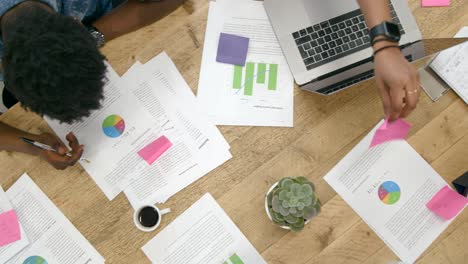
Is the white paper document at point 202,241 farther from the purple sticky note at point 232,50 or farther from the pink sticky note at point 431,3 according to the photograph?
the pink sticky note at point 431,3

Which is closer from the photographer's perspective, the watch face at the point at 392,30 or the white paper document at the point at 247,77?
the watch face at the point at 392,30

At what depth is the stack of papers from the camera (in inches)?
38.9

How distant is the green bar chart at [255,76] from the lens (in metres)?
1.03

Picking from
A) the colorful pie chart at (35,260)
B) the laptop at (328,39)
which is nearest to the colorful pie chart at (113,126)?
the colorful pie chart at (35,260)

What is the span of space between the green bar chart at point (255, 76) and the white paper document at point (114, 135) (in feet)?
0.82

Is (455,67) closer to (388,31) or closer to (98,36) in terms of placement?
(388,31)

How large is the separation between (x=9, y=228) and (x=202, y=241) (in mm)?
473

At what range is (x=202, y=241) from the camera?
962mm

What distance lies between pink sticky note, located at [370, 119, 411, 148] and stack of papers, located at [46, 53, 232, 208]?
370 millimetres

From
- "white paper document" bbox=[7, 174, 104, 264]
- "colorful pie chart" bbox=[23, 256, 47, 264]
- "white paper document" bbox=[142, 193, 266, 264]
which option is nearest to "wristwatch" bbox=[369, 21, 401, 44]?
"white paper document" bbox=[142, 193, 266, 264]

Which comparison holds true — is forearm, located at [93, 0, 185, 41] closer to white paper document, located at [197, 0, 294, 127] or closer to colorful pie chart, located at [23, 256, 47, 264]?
white paper document, located at [197, 0, 294, 127]

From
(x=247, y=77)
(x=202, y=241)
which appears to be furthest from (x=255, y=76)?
(x=202, y=241)

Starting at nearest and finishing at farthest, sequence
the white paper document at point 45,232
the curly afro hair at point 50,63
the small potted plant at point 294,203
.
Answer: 1. the curly afro hair at point 50,63
2. the small potted plant at point 294,203
3. the white paper document at point 45,232

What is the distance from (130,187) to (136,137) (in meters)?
0.13
